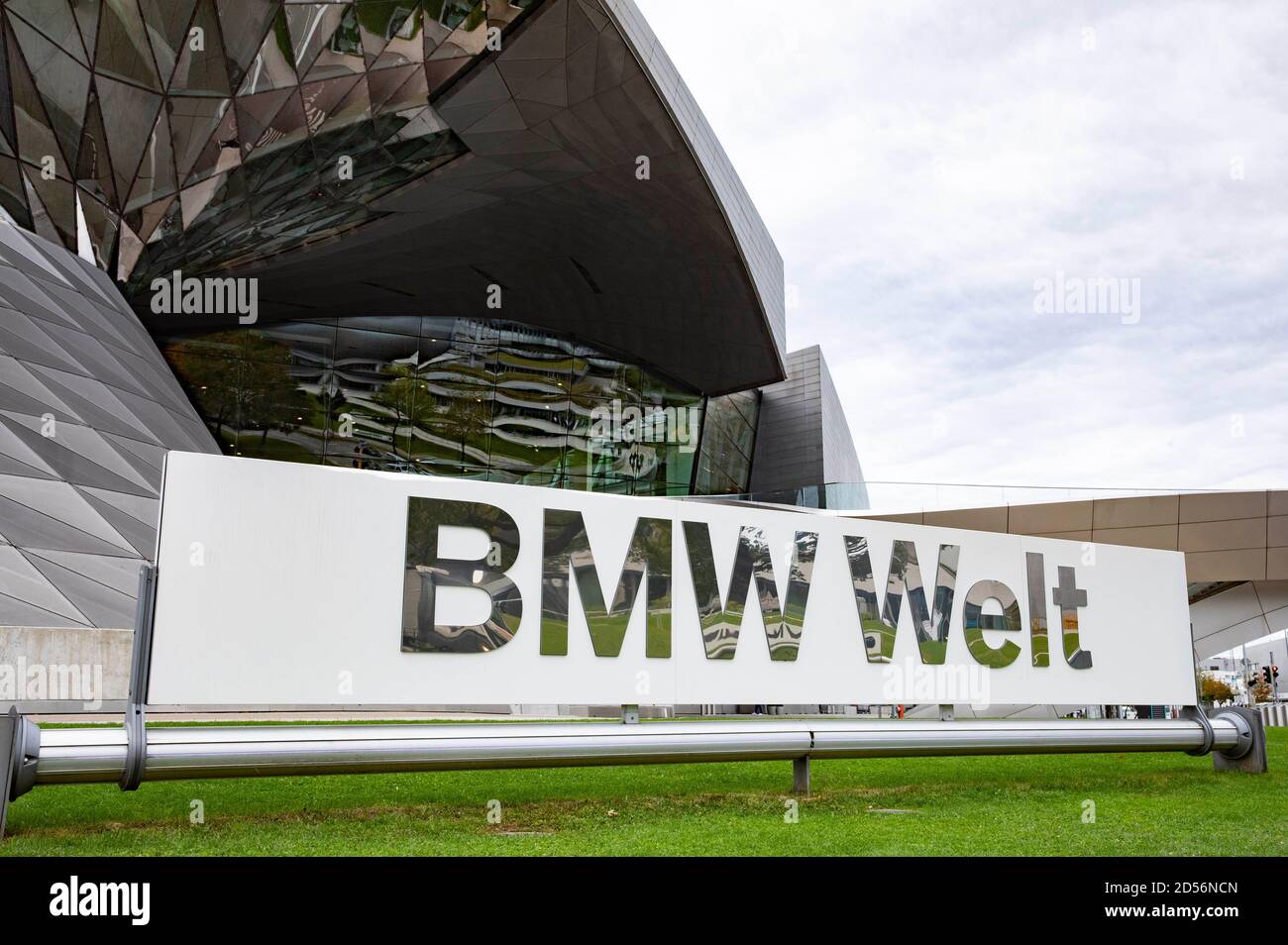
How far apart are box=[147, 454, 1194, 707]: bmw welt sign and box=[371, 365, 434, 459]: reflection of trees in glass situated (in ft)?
85.5

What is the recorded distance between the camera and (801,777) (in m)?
8.64

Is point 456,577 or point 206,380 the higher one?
point 206,380

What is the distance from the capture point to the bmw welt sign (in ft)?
21.7

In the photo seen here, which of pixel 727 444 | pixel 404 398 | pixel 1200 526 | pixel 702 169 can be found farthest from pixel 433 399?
pixel 1200 526

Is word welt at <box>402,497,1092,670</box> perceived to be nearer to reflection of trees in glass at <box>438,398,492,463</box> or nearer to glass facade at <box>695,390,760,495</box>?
reflection of trees in glass at <box>438,398,492,463</box>

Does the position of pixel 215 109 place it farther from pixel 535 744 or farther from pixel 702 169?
pixel 535 744

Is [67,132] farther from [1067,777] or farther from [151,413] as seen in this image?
[1067,777]

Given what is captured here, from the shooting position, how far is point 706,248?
29.0 m

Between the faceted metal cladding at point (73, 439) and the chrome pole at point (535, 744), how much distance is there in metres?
8.72

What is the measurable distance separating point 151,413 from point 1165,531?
28082 mm

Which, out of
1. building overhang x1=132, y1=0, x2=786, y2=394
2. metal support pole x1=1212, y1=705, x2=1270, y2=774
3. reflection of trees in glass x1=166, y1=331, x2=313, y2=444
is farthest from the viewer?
reflection of trees in glass x1=166, y1=331, x2=313, y2=444

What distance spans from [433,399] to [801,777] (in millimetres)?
27272

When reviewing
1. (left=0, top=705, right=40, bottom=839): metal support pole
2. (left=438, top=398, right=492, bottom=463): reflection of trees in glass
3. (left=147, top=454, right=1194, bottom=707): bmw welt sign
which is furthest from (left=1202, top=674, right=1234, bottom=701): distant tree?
(left=0, top=705, right=40, bottom=839): metal support pole
